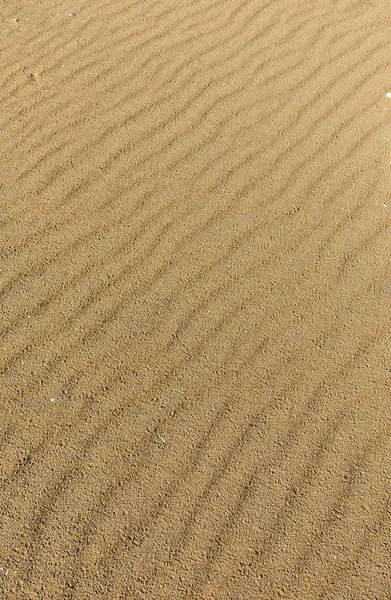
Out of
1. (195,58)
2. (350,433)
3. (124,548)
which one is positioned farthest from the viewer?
(195,58)

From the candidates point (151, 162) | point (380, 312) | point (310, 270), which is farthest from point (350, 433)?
point (151, 162)

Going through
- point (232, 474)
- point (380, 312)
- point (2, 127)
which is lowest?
point (380, 312)

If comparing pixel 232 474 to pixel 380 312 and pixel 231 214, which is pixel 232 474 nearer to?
pixel 380 312

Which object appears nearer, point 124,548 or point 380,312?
point 124,548

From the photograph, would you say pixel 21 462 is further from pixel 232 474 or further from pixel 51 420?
pixel 232 474

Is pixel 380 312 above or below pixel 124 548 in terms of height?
below

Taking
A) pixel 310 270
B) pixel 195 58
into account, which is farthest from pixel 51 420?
pixel 195 58

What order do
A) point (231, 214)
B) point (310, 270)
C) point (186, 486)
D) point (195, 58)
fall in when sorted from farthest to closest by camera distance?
point (195, 58) < point (231, 214) < point (310, 270) < point (186, 486)
